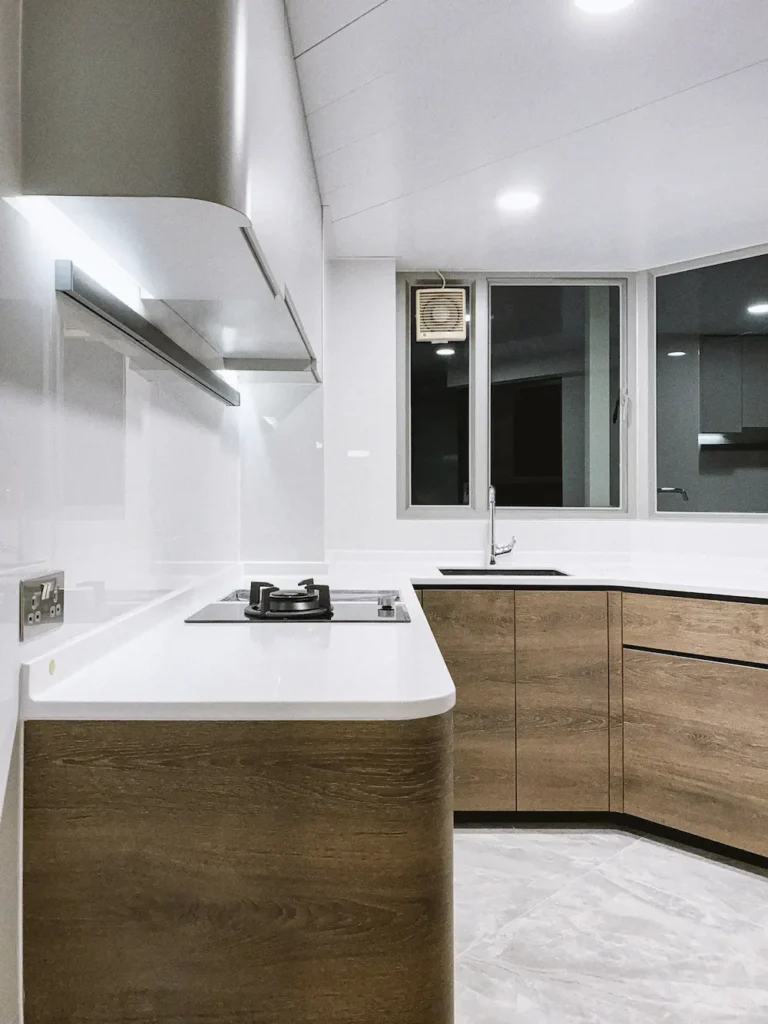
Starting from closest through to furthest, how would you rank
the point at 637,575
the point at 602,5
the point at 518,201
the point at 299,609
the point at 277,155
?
the point at 277,155 → the point at 602,5 → the point at 299,609 → the point at 518,201 → the point at 637,575

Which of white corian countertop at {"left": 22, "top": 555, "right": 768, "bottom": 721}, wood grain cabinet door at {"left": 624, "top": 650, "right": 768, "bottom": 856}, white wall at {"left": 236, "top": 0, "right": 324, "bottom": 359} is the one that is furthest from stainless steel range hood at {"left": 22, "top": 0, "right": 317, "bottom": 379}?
wood grain cabinet door at {"left": 624, "top": 650, "right": 768, "bottom": 856}

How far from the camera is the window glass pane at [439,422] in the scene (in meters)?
3.81

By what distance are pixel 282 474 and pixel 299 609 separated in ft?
3.81

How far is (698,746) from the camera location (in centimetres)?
270

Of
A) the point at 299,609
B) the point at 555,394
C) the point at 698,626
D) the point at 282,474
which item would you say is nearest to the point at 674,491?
the point at 555,394

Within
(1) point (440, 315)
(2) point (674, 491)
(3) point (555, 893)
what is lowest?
(3) point (555, 893)

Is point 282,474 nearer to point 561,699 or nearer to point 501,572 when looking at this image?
point 501,572

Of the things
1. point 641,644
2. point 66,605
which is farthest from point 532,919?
point 66,605

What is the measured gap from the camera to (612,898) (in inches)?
93.0

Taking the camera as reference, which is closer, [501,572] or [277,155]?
[277,155]

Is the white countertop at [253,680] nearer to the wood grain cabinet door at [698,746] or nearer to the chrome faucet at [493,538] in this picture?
the wood grain cabinet door at [698,746]

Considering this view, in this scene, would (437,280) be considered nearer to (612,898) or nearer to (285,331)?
(285,331)

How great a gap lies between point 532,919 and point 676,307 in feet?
9.01

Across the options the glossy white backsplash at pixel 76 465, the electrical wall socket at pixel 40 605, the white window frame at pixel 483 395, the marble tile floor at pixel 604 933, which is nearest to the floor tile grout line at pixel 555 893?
the marble tile floor at pixel 604 933
